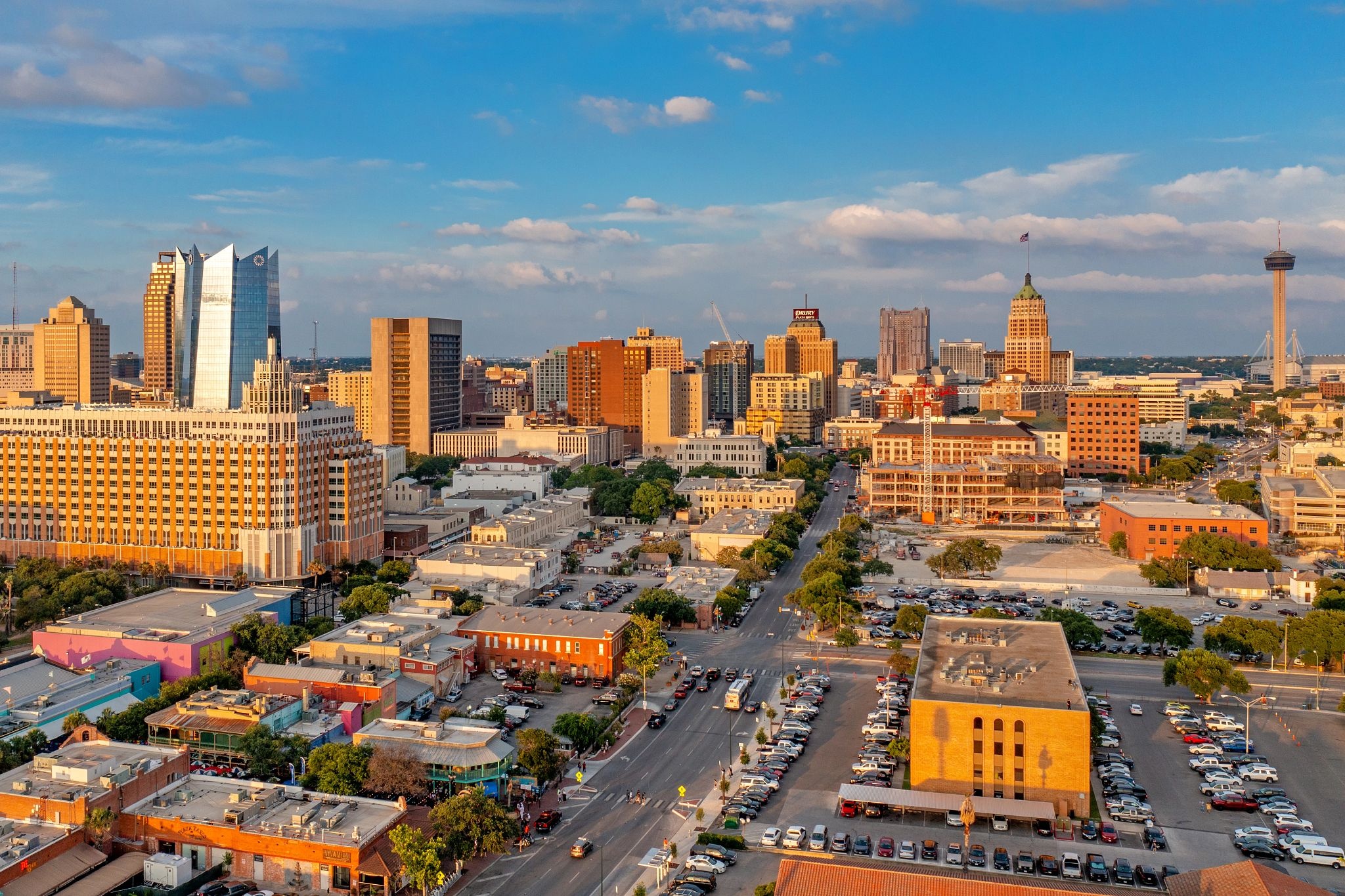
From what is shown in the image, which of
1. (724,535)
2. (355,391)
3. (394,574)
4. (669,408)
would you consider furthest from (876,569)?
(355,391)

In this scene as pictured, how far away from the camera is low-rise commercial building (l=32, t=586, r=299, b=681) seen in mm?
47094

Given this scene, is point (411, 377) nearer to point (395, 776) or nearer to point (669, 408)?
point (669, 408)

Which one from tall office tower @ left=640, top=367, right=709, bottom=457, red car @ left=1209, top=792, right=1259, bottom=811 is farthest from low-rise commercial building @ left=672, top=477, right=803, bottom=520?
red car @ left=1209, top=792, right=1259, bottom=811

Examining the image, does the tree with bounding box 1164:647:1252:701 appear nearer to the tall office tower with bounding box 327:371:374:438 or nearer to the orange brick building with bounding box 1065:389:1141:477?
the orange brick building with bounding box 1065:389:1141:477

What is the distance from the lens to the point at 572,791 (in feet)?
122

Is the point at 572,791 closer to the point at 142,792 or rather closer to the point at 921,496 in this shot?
the point at 142,792

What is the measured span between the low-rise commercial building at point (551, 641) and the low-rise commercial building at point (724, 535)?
26.8m

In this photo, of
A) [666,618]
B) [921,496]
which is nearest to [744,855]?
[666,618]

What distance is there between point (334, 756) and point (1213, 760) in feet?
100.0

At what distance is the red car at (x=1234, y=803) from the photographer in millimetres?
35844

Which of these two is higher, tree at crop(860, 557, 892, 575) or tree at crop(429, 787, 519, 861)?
tree at crop(860, 557, 892, 575)

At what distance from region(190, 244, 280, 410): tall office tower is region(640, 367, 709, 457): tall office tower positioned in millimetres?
68034

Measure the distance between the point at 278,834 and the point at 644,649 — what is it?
65.8 feet

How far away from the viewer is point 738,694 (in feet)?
153
